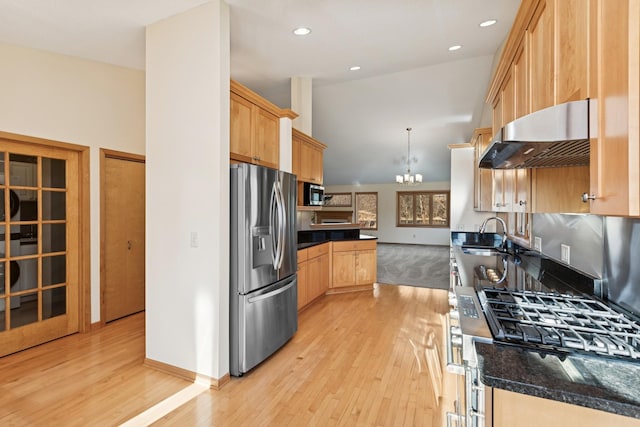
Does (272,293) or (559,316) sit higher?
(559,316)

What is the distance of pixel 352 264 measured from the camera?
16.4ft

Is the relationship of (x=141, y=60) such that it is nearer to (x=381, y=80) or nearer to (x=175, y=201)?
(x=175, y=201)

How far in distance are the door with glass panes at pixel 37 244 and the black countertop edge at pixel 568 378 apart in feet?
12.4

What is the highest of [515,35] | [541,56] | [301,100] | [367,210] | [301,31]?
[301,31]

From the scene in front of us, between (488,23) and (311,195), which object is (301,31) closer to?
(488,23)

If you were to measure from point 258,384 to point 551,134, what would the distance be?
236cm

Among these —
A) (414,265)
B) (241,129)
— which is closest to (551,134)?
(241,129)

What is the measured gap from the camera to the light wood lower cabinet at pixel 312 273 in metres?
3.96

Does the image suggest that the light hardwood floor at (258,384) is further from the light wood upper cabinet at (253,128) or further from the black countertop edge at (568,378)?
the light wood upper cabinet at (253,128)

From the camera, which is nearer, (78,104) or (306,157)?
(78,104)

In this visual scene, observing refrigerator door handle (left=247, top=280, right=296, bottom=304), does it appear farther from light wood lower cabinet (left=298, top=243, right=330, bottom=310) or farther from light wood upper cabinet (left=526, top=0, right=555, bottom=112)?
light wood upper cabinet (left=526, top=0, right=555, bottom=112)

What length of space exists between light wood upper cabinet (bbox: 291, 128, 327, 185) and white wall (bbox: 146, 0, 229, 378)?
6.51 feet

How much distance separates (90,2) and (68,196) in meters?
1.87

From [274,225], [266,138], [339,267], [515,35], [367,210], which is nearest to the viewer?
[515,35]
